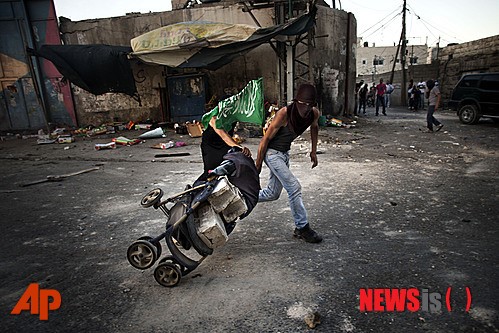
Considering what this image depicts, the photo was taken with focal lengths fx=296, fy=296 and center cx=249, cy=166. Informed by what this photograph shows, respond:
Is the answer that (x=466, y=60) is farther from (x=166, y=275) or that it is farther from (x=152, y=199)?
(x=166, y=275)

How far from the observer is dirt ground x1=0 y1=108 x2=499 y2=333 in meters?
2.07

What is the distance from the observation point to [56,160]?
7.67 m

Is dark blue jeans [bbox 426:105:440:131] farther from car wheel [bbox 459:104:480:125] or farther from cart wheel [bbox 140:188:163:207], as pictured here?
cart wheel [bbox 140:188:163:207]

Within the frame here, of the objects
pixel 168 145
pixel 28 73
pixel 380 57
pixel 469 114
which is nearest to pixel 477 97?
pixel 469 114

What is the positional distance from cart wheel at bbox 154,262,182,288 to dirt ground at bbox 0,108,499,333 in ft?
0.20

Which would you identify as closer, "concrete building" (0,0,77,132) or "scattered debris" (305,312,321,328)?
"scattered debris" (305,312,321,328)

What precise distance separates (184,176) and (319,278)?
381 cm

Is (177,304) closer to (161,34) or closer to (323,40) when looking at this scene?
(161,34)

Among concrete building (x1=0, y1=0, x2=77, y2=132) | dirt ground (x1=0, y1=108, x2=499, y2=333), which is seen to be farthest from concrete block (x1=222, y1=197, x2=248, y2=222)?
concrete building (x1=0, y1=0, x2=77, y2=132)

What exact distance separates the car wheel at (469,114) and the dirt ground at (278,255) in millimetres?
6469

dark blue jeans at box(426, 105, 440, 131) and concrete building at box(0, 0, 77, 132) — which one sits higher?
concrete building at box(0, 0, 77, 132)

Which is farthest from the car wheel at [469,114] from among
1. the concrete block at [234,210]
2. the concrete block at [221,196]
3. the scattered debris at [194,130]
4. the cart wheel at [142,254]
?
the cart wheel at [142,254]

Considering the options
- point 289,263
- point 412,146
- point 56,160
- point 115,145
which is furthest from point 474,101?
point 56,160

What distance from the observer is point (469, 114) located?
36.7 ft
